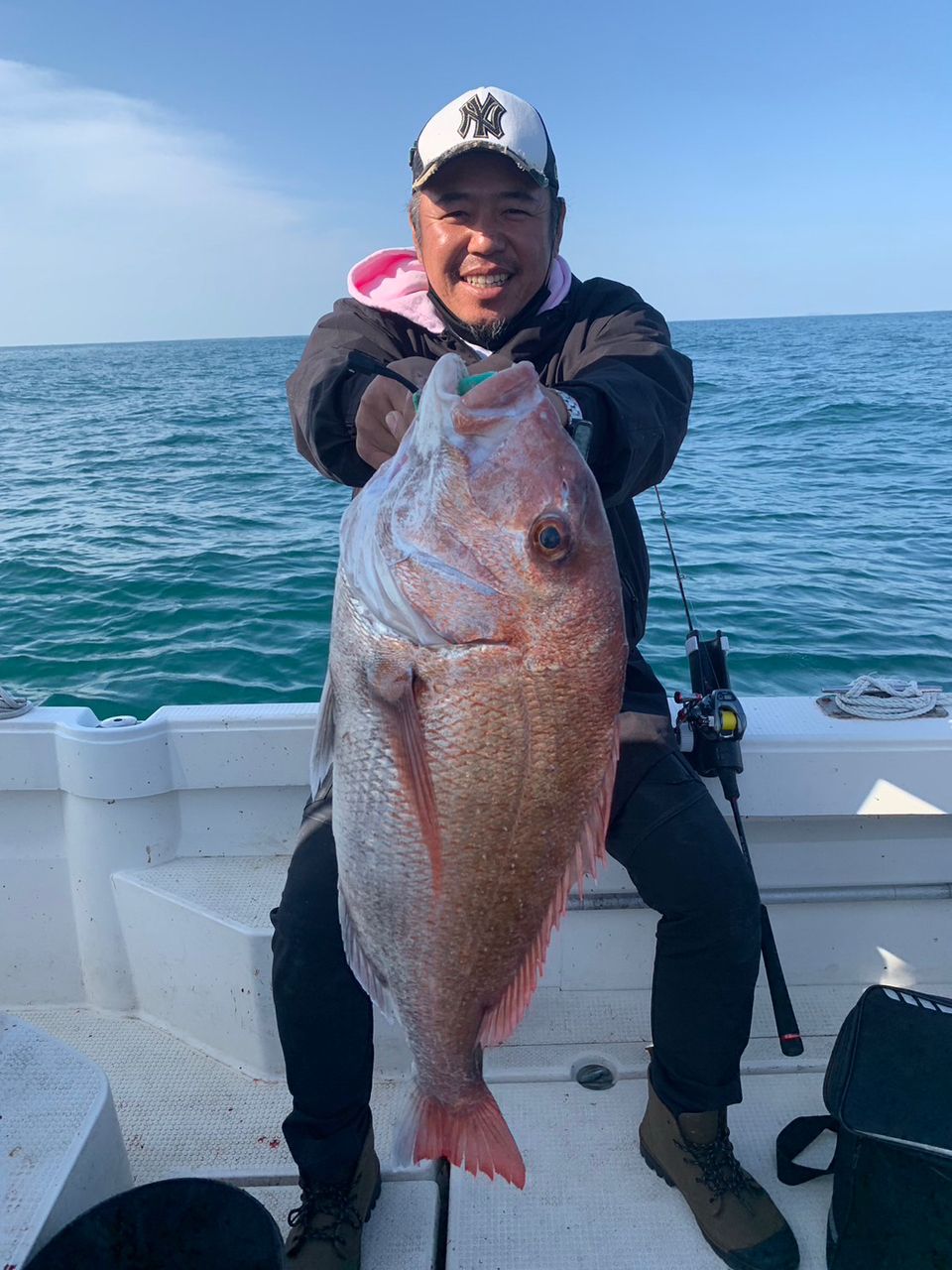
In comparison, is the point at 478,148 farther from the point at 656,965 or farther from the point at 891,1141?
the point at 891,1141

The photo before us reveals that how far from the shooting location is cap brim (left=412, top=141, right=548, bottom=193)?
2.28m

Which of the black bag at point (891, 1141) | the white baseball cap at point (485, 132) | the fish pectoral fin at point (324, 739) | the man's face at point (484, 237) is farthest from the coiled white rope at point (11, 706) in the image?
the black bag at point (891, 1141)

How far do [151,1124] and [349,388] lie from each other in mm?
2188

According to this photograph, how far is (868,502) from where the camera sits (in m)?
12.6

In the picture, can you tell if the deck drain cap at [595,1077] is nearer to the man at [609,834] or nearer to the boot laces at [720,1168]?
the man at [609,834]

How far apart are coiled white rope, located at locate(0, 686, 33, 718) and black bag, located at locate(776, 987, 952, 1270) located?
103 inches

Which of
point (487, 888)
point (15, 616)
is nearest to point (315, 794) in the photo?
point (487, 888)

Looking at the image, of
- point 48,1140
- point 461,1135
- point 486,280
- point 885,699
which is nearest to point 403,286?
point 486,280

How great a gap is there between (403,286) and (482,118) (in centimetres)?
53

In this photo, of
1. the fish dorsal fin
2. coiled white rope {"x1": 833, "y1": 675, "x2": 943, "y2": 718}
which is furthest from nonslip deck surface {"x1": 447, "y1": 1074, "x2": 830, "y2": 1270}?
coiled white rope {"x1": 833, "y1": 675, "x2": 943, "y2": 718}

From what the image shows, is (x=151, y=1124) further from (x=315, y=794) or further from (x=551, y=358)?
(x=551, y=358)

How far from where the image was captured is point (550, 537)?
5.15 ft

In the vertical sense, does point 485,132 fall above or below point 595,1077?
above

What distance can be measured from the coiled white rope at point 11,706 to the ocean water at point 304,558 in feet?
10.4
